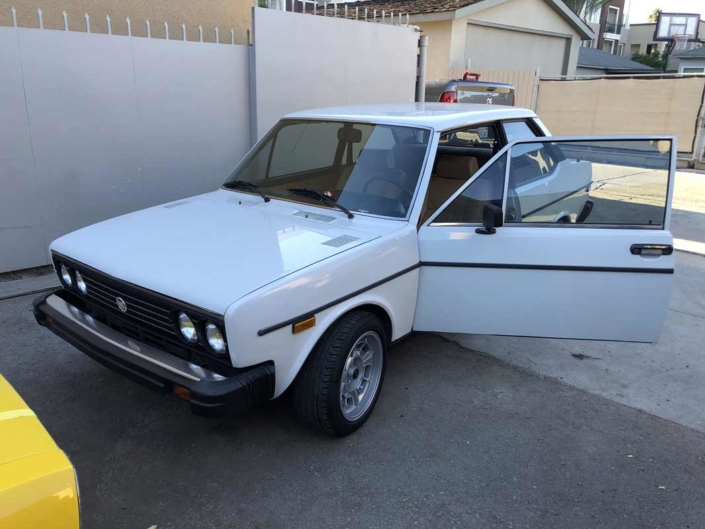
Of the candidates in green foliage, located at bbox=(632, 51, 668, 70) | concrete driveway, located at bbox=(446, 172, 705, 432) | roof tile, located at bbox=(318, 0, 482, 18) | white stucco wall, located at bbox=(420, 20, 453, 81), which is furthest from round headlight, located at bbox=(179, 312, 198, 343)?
green foliage, located at bbox=(632, 51, 668, 70)

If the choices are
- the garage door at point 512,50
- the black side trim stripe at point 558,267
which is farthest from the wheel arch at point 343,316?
the garage door at point 512,50

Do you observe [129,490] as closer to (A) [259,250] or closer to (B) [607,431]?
(A) [259,250]

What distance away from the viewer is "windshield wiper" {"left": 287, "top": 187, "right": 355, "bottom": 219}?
11.8 ft

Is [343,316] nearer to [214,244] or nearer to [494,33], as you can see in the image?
[214,244]

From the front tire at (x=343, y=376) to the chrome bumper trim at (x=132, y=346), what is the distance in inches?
20.3

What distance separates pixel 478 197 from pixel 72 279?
2507 mm

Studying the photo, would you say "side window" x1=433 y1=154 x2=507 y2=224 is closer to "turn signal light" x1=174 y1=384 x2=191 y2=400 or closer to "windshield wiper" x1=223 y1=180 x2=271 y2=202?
"windshield wiper" x1=223 y1=180 x2=271 y2=202

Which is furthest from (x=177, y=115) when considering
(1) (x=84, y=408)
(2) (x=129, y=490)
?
(2) (x=129, y=490)

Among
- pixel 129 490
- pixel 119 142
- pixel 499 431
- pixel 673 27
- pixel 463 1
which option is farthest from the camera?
pixel 673 27

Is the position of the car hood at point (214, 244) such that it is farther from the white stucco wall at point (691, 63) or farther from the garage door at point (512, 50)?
the white stucco wall at point (691, 63)

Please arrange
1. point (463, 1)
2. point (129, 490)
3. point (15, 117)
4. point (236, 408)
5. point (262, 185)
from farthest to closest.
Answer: point (463, 1) → point (15, 117) → point (262, 185) → point (129, 490) → point (236, 408)

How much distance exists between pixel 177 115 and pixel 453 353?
3940 millimetres

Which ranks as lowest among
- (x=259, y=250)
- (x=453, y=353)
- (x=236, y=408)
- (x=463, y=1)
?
(x=453, y=353)

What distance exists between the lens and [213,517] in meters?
2.65
